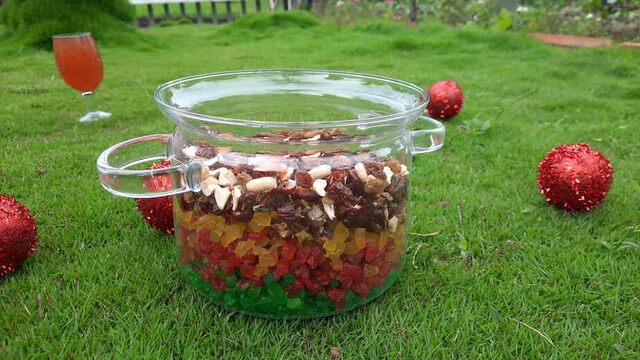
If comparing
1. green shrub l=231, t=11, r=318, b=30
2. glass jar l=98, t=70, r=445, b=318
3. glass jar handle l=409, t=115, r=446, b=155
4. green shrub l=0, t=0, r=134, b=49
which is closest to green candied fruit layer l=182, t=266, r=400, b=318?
glass jar l=98, t=70, r=445, b=318

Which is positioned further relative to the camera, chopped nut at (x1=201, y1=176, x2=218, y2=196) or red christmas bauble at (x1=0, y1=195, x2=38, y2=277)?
red christmas bauble at (x1=0, y1=195, x2=38, y2=277)

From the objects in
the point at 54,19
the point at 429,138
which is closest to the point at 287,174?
the point at 429,138

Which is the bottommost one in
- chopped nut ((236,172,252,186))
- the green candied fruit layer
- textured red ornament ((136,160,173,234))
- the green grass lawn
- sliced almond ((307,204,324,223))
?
the green grass lawn

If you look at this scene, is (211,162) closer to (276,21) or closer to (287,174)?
(287,174)

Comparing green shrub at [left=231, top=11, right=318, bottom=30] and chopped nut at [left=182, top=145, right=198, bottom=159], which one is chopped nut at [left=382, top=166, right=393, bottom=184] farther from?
green shrub at [left=231, top=11, right=318, bottom=30]

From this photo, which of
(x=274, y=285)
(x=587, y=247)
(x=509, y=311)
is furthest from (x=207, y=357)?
(x=587, y=247)

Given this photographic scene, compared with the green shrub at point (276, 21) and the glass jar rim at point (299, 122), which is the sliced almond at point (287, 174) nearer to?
the glass jar rim at point (299, 122)

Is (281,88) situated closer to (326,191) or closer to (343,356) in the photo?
(326,191)

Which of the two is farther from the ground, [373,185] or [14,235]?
[373,185]
